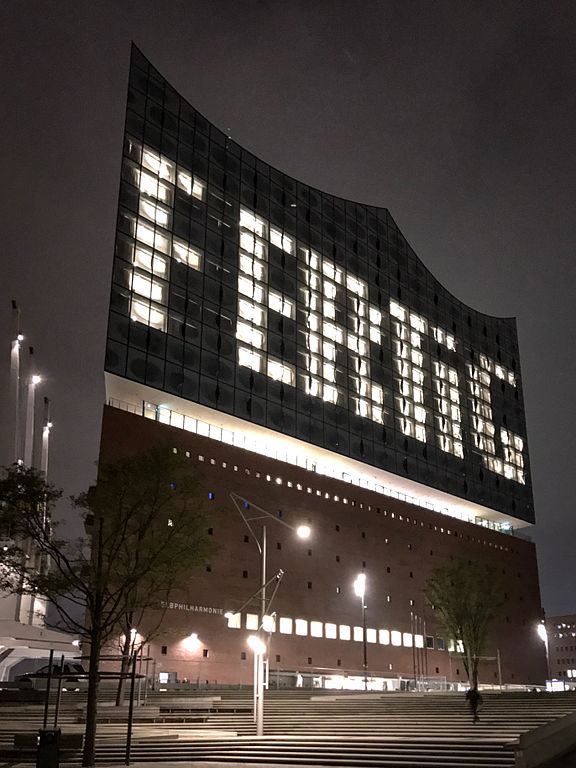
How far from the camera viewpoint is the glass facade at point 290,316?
50.9 metres

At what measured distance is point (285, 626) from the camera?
51000 millimetres

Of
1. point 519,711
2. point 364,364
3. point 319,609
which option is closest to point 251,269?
point 364,364

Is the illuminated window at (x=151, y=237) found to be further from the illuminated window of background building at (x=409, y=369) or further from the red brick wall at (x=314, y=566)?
the illuminated window of background building at (x=409, y=369)

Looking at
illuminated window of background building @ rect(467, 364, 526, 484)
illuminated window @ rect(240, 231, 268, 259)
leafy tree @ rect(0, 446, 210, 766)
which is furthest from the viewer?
illuminated window of background building @ rect(467, 364, 526, 484)

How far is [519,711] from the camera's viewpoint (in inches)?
960

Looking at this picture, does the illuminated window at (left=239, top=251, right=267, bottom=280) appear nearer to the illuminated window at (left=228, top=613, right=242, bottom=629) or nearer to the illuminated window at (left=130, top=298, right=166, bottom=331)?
the illuminated window at (left=130, top=298, right=166, bottom=331)

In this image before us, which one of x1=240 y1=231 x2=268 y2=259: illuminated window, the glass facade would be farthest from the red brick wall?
x1=240 y1=231 x2=268 y2=259: illuminated window

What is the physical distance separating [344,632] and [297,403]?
17096 mm

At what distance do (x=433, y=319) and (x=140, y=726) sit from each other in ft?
195

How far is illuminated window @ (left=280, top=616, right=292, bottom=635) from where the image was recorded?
166 ft

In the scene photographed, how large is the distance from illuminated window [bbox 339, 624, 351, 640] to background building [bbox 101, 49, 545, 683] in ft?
1.05

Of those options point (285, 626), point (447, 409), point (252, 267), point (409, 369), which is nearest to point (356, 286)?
point (409, 369)

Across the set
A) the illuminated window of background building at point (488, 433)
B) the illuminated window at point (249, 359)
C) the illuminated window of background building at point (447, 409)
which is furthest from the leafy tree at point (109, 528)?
the illuminated window of background building at point (488, 433)

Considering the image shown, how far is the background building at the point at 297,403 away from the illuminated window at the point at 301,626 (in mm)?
109
